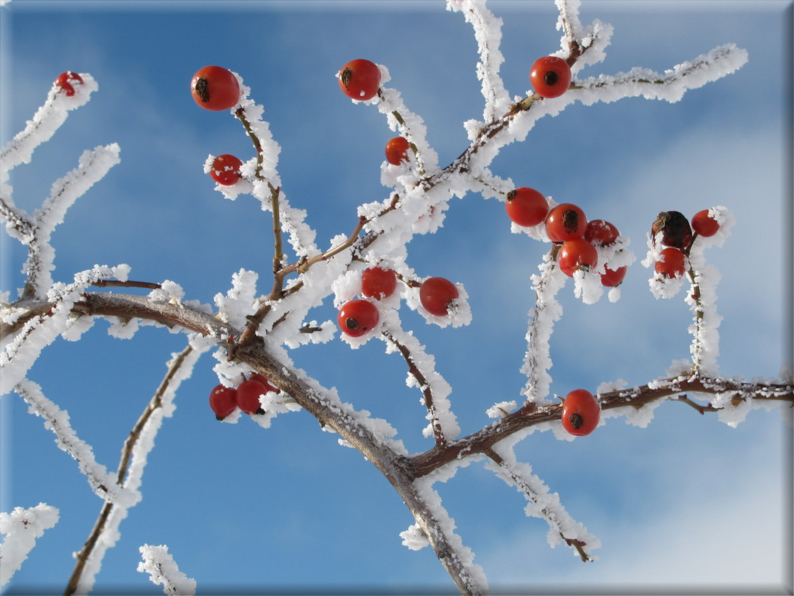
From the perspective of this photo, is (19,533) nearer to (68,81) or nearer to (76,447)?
(76,447)

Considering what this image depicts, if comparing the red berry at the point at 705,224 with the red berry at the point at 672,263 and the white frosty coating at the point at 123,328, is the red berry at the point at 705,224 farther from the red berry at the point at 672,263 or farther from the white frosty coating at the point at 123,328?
the white frosty coating at the point at 123,328

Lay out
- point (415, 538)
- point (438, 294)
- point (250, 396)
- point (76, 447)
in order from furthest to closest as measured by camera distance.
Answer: point (250, 396) → point (76, 447) → point (438, 294) → point (415, 538)

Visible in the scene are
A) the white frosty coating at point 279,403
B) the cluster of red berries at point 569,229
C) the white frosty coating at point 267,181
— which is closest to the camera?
the white frosty coating at point 267,181

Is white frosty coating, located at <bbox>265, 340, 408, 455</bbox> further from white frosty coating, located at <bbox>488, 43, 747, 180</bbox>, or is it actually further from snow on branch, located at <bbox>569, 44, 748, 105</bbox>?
snow on branch, located at <bbox>569, 44, 748, 105</bbox>

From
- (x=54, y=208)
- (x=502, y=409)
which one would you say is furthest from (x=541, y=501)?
(x=54, y=208)

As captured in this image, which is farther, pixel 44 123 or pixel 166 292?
pixel 44 123

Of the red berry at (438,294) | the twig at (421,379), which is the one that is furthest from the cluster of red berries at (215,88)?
the twig at (421,379)
